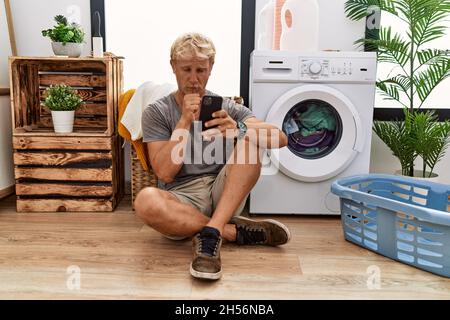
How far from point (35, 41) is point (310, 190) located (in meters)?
1.83

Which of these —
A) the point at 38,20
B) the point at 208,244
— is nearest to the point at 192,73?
the point at 208,244

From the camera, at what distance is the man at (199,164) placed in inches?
63.6

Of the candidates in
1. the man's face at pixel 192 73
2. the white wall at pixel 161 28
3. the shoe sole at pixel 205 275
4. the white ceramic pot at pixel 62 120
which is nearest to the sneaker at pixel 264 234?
the shoe sole at pixel 205 275

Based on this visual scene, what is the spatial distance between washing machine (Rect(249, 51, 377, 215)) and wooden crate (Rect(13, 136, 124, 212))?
78 centimetres

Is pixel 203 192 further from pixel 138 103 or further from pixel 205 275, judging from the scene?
pixel 138 103

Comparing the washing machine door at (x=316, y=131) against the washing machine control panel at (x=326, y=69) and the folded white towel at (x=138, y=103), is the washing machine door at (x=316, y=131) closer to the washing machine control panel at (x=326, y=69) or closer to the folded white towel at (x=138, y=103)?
the washing machine control panel at (x=326, y=69)

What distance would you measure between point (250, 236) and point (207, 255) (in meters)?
0.32

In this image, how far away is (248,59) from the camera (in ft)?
8.68

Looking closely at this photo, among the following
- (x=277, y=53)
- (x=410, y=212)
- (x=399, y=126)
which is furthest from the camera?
(x=399, y=126)

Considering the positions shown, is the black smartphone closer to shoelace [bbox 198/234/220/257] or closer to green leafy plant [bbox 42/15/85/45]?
shoelace [bbox 198/234/220/257]

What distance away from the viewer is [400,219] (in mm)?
1629

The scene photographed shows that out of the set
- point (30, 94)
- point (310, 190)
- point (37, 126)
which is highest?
point (30, 94)
